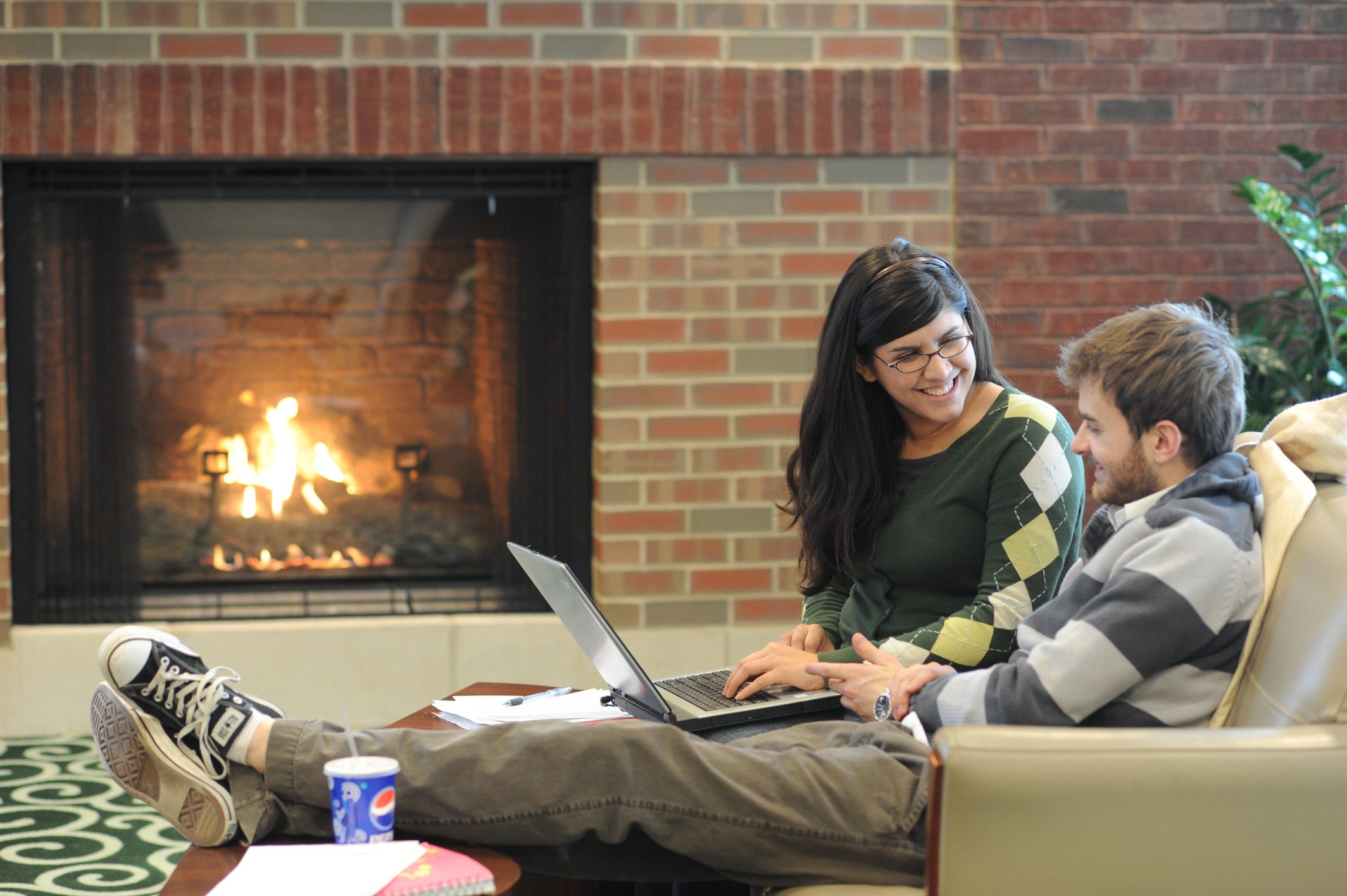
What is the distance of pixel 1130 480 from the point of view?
5.99ft

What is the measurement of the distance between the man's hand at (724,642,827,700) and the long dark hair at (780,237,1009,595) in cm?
25

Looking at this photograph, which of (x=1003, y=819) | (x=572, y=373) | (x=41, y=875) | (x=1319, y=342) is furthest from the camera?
(x=572, y=373)

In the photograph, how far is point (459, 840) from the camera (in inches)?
69.8

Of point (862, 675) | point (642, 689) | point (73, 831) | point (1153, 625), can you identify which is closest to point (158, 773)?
point (642, 689)

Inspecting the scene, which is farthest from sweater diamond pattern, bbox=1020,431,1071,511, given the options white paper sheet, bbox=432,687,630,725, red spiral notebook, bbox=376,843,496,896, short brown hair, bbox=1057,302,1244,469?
red spiral notebook, bbox=376,843,496,896

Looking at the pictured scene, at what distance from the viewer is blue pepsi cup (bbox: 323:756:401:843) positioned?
1.63m

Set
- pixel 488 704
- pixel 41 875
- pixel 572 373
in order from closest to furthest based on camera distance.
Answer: pixel 488 704
pixel 41 875
pixel 572 373

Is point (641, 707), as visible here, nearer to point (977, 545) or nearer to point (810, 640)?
point (810, 640)

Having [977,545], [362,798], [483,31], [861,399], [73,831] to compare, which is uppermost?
[483,31]

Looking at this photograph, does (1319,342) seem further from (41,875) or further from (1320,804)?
(41,875)

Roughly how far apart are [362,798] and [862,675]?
0.79 meters

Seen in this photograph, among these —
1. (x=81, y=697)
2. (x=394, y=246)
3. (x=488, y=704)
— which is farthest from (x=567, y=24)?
(x=81, y=697)

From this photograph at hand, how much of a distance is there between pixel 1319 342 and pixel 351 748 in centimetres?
262

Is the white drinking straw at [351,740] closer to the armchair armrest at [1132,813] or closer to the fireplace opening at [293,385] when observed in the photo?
the armchair armrest at [1132,813]
